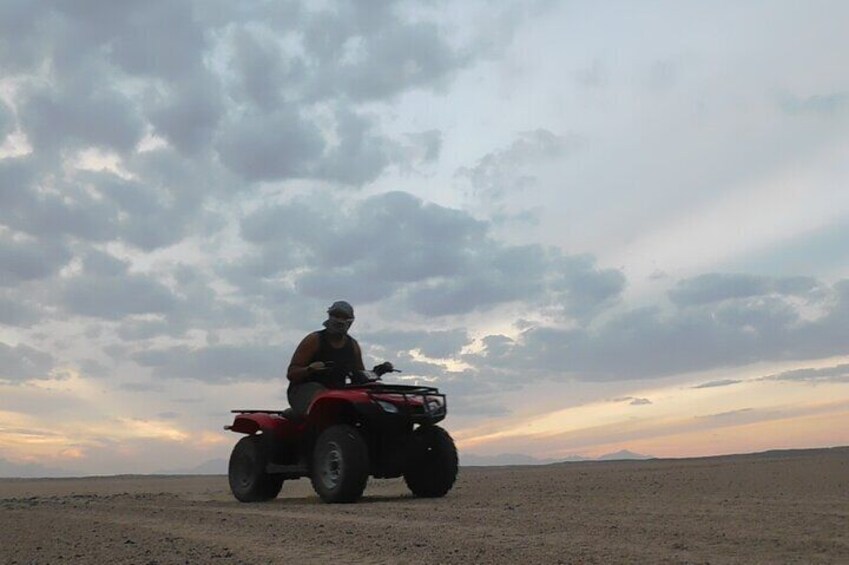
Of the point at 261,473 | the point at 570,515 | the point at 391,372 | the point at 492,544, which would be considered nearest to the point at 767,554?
the point at 492,544

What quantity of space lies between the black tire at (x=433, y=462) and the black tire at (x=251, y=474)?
7.09ft

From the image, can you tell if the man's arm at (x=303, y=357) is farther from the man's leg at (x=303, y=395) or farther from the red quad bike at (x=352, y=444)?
the red quad bike at (x=352, y=444)

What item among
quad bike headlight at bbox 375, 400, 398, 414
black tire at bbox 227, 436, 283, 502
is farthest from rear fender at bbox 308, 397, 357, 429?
black tire at bbox 227, 436, 283, 502

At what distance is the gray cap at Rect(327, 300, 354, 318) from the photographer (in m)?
12.7

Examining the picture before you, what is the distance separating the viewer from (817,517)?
7609 mm

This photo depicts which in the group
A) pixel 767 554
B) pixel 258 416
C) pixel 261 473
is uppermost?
pixel 258 416

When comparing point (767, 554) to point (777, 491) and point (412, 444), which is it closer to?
point (777, 491)

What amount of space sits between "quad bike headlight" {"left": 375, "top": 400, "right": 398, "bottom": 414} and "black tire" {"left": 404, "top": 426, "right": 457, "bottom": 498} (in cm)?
81

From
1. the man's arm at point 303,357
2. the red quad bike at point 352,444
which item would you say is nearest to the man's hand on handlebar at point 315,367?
the man's arm at point 303,357

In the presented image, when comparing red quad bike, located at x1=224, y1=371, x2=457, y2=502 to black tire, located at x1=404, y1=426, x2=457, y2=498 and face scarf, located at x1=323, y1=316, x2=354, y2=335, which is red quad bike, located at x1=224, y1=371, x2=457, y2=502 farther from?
face scarf, located at x1=323, y1=316, x2=354, y2=335

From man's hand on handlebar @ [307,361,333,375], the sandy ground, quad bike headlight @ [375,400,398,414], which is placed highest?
man's hand on handlebar @ [307,361,333,375]

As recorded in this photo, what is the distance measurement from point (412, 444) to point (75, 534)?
14.8ft

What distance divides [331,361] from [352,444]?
1.86 metres

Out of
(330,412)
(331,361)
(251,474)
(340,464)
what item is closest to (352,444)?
(340,464)
